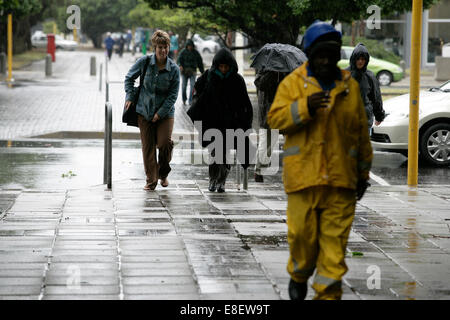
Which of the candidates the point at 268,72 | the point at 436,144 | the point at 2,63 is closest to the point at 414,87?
the point at 268,72

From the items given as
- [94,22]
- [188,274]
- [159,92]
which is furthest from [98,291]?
[94,22]

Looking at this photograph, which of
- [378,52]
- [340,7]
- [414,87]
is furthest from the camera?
[378,52]

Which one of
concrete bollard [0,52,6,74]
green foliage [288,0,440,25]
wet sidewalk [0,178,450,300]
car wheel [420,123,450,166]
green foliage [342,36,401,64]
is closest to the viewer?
wet sidewalk [0,178,450,300]

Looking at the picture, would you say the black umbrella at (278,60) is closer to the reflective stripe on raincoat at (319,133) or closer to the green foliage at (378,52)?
the reflective stripe on raincoat at (319,133)

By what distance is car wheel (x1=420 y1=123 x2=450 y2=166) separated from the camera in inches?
547

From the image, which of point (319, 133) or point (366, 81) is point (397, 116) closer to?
point (366, 81)

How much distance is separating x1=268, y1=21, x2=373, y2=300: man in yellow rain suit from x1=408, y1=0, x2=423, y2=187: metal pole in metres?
6.06

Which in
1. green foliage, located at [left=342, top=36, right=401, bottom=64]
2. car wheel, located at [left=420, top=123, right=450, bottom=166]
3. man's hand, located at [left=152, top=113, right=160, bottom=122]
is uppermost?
green foliage, located at [left=342, top=36, right=401, bottom=64]

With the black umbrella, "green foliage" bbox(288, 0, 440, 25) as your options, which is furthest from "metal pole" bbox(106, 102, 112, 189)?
"green foliage" bbox(288, 0, 440, 25)

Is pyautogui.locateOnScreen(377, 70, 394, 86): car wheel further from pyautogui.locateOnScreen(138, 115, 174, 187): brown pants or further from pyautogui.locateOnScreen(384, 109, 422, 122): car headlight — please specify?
pyautogui.locateOnScreen(138, 115, 174, 187): brown pants

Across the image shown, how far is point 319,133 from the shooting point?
520 cm

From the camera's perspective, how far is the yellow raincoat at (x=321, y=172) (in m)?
5.16

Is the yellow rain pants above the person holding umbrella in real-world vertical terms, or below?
below

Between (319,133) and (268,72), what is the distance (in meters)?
6.33
